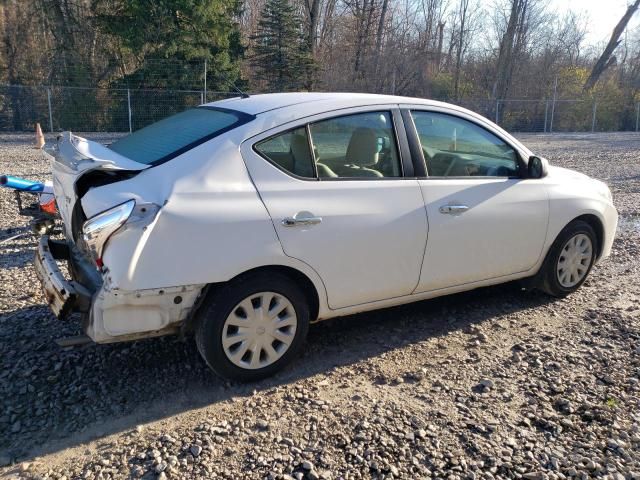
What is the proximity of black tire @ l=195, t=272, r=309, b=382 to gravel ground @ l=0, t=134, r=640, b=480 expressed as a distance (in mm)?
130

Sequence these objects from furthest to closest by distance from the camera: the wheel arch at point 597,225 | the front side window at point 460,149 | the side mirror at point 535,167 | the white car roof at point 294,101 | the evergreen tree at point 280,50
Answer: the evergreen tree at point 280,50 < the wheel arch at point 597,225 < the side mirror at point 535,167 < the front side window at point 460,149 < the white car roof at point 294,101

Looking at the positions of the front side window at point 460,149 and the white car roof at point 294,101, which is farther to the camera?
the front side window at point 460,149

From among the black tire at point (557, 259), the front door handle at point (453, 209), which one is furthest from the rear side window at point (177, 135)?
the black tire at point (557, 259)

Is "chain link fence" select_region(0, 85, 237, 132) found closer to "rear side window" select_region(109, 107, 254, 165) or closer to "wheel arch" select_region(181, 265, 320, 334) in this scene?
"rear side window" select_region(109, 107, 254, 165)

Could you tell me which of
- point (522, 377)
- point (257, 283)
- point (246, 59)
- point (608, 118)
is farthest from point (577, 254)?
point (608, 118)

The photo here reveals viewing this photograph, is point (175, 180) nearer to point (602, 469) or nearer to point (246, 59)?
point (602, 469)

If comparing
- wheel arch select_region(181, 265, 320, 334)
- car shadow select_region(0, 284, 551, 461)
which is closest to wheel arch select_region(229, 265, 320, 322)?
wheel arch select_region(181, 265, 320, 334)

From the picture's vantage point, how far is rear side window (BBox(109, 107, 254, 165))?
342 centimetres

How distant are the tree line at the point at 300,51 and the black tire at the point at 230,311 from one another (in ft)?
48.3

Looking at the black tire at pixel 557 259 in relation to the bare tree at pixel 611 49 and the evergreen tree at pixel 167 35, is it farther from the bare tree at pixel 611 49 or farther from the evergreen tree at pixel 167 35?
the bare tree at pixel 611 49

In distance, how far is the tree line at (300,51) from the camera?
23812mm

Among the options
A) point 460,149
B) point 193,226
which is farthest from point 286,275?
point 460,149

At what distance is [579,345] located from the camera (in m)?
4.17

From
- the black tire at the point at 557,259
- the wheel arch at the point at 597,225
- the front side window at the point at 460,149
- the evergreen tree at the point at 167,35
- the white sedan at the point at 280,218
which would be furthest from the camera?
the evergreen tree at the point at 167,35
